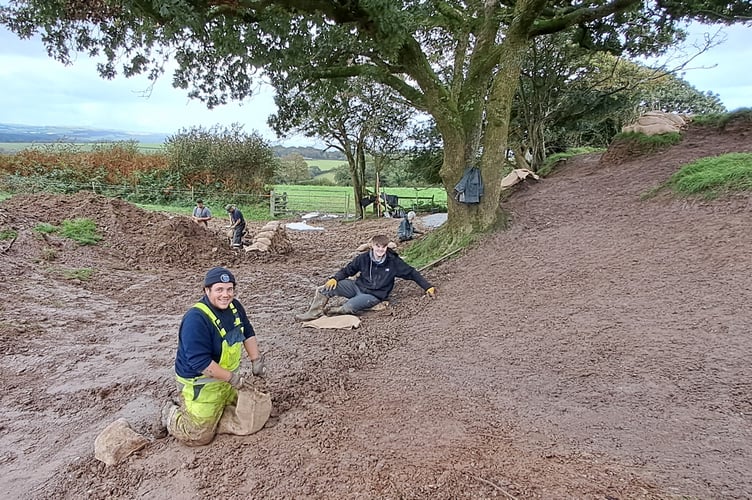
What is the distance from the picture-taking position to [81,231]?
1070 cm

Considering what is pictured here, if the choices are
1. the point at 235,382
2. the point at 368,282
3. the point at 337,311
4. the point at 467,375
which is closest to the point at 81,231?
the point at 337,311

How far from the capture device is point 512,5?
9.44 meters

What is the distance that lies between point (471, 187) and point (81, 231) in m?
9.13

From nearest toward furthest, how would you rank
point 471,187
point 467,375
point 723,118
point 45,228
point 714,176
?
point 467,375
point 714,176
point 471,187
point 45,228
point 723,118

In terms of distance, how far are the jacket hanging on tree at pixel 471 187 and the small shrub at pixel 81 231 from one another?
8432mm

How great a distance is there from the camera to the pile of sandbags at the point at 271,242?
1162 cm

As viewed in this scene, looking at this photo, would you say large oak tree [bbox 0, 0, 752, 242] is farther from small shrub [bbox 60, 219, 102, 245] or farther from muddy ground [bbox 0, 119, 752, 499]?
small shrub [bbox 60, 219, 102, 245]

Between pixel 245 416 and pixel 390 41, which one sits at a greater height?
pixel 390 41

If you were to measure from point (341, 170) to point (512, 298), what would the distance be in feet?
119

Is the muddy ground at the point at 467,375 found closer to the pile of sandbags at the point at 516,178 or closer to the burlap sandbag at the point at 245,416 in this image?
the burlap sandbag at the point at 245,416

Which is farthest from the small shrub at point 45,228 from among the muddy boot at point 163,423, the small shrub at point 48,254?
the muddy boot at point 163,423

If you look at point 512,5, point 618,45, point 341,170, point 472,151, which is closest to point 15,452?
point 472,151

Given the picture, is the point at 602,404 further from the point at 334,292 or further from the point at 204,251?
the point at 204,251

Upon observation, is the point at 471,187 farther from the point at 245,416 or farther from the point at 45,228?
the point at 45,228
